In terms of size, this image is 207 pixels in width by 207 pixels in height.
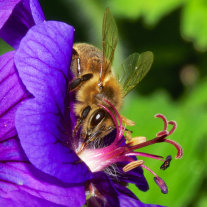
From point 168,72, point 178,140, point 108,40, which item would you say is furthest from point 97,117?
point 168,72

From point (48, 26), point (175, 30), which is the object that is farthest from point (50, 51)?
point (175, 30)

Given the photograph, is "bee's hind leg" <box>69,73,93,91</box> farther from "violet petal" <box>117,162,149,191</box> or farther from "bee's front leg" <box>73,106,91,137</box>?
"violet petal" <box>117,162,149,191</box>

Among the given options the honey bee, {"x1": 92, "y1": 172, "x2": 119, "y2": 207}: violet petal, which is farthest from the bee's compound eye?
{"x1": 92, "y1": 172, "x2": 119, "y2": 207}: violet petal

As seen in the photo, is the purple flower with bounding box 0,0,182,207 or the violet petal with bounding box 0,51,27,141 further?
the violet petal with bounding box 0,51,27,141

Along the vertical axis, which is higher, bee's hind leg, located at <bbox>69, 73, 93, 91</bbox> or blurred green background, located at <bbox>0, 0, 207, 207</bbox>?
bee's hind leg, located at <bbox>69, 73, 93, 91</bbox>

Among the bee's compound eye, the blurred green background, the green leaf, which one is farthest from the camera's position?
the blurred green background

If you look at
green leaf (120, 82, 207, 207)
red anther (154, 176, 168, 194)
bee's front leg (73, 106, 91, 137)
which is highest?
bee's front leg (73, 106, 91, 137)

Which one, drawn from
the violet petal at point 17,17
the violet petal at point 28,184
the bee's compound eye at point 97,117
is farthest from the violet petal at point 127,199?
the violet petal at point 17,17
